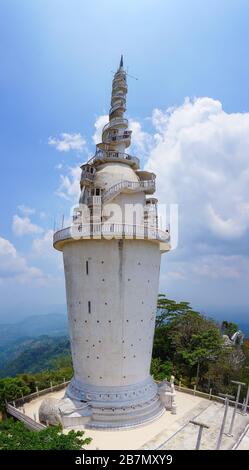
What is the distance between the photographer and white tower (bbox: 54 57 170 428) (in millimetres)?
20797

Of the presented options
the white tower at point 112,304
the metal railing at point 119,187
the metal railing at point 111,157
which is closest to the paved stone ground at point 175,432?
the white tower at point 112,304

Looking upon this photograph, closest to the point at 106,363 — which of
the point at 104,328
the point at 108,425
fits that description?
the point at 104,328

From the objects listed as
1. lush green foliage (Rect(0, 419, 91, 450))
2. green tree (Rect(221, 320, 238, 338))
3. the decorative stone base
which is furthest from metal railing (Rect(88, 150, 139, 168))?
green tree (Rect(221, 320, 238, 338))

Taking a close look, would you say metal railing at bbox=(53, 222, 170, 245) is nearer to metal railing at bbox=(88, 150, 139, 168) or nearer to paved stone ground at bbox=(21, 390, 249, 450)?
metal railing at bbox=(88, 150, 139, 168)

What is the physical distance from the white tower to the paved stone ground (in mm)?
773

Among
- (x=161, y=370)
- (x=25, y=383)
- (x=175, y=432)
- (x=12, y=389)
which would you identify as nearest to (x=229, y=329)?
(x=161, y=370)

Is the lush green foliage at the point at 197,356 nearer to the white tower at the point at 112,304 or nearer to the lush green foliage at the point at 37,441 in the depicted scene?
the white tower at the point at 112,304

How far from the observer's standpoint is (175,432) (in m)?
19.3

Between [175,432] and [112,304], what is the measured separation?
28.6 ft

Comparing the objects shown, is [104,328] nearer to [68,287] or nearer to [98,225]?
[68,287]

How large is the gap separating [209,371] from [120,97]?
26.0 meters

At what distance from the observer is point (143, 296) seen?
73.2ft

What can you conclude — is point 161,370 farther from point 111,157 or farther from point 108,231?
point 111,157
